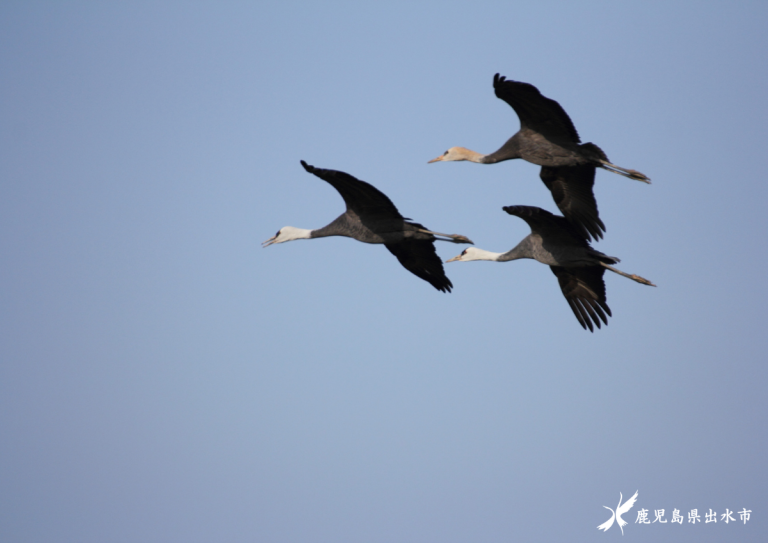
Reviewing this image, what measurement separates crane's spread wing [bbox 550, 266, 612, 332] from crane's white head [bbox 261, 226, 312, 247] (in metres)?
4.76

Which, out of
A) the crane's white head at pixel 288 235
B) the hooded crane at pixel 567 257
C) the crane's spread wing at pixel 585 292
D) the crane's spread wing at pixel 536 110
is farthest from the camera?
the crane's white head at pixel 288 235

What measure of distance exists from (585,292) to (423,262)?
9.81ft

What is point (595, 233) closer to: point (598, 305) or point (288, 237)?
point (598, 305)

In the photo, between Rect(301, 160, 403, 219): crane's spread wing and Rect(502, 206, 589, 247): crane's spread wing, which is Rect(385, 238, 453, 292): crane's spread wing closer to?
Rect(301, 160, 403, 219): crane's spread wing

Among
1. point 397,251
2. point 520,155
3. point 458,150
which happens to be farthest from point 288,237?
point 520,155

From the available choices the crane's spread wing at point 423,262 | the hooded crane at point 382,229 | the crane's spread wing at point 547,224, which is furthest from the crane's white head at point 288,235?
the crane's spread wing at point 547,224

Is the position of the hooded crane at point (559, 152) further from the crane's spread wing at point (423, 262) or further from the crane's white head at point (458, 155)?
the crane's spread wing at point (423, 262)

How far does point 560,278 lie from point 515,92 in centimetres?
378

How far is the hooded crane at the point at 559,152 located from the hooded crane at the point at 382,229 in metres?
1.93

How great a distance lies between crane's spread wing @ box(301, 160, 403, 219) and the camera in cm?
1653

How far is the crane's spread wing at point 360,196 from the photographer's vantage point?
16531 mm

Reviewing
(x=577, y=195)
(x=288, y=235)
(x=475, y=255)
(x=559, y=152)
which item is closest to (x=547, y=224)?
(x=577, y=195)

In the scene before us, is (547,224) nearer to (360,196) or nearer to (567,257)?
(567,257)

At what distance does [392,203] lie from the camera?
56.4ft
